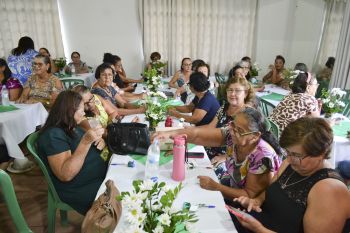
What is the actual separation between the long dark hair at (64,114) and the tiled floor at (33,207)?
1.14 metres

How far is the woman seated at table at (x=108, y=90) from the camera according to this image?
10.8 ft

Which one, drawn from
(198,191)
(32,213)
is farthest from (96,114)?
(198,191)

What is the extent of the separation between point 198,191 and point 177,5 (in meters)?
5.28

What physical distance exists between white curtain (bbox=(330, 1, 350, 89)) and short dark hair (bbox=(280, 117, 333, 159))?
429 centimetres

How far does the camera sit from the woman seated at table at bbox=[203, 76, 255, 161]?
263 cm

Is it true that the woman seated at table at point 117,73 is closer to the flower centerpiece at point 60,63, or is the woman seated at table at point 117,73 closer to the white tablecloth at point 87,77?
the white tablecloth at point 87,77

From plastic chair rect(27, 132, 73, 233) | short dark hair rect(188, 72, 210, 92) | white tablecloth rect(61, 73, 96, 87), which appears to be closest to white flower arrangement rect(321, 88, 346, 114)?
short dark hair rect(188, 72, 210, 92)

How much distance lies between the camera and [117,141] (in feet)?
6.96

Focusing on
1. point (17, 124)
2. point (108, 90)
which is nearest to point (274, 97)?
point (108, 90)

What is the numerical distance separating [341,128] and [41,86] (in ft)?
12.3

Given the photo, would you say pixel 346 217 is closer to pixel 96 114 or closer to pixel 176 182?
pixel 176 182

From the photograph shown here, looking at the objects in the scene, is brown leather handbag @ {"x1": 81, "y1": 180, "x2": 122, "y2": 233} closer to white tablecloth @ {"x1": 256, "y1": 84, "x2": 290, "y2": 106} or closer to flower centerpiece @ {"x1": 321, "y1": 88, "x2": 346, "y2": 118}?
flower centerpiece @ {"x1": 321, "y1": 88, "x2": 346, "y2": 118}

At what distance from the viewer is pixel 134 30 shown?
628cm

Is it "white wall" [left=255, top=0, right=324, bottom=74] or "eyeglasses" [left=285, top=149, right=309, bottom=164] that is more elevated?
"white wall" [left=255, top=0, right=324, bottom=74]
